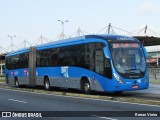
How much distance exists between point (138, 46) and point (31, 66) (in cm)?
1217

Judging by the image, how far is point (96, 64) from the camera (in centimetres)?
2327

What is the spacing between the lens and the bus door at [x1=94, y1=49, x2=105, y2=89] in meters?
22.7

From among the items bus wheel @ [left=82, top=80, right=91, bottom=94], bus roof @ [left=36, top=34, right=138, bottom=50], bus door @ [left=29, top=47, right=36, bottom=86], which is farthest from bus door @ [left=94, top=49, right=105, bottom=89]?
bus door @ [left=29, top=47, right=36, bottom=86]

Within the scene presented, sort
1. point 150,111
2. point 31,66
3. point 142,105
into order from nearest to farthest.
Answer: point 150,111
point 142,105
point 31,66

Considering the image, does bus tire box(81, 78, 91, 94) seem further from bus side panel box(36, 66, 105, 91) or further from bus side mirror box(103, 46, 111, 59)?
bus side mirror box(103, 46, 111, 59)

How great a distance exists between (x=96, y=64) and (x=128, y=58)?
1.88 meters

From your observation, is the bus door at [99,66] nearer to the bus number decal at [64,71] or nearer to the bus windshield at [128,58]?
the bus windshield at [128,58]

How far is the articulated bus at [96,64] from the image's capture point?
22188 millimetres

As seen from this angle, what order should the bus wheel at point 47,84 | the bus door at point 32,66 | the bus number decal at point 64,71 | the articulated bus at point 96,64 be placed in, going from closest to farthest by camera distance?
the articulated bus at point 96,64 < the bus number decal at point 64,71 < the bus wheel at point 47,84 < the bus door at point 32,66

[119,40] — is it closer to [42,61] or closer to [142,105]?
[142,105]

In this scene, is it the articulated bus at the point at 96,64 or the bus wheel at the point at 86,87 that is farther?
the bus wheel at the point at 86,87

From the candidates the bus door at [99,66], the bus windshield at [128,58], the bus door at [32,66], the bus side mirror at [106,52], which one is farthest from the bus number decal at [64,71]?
the bus door at [32,66]

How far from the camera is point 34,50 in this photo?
108 ft

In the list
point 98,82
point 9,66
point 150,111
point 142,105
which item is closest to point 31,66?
point 9,66
